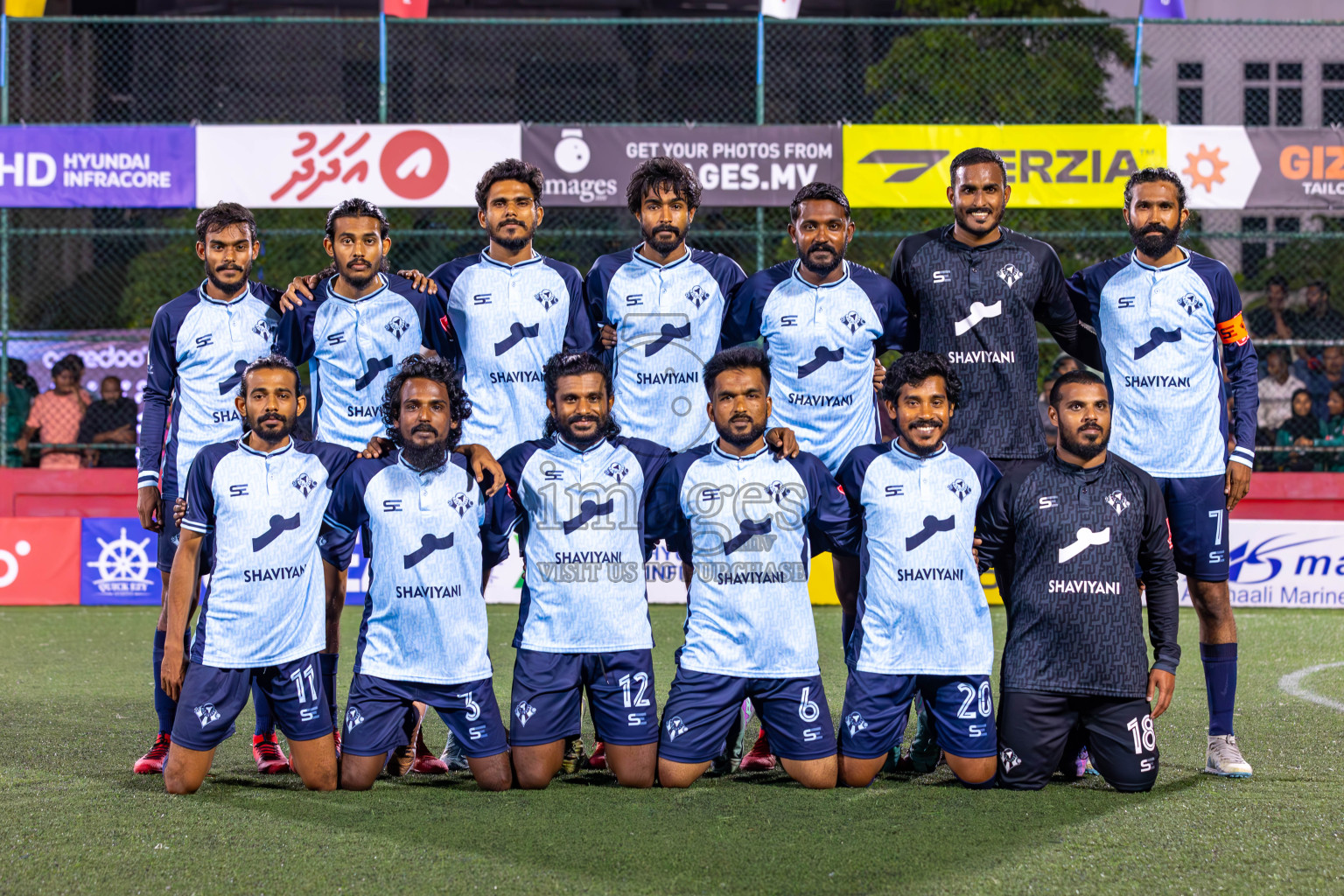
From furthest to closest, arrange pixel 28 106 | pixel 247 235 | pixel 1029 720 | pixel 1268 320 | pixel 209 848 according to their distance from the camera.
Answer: pixel 28 106
pixel 1268 320
pixel 247 235
pixel 1029 720
pixel 209 848

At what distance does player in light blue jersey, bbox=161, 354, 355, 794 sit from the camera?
15.3 feet

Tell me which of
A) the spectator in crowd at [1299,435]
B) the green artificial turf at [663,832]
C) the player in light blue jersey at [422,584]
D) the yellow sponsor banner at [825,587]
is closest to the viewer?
the green artificial turf at [663,832]

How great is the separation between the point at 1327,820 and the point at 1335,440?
848 centimetres

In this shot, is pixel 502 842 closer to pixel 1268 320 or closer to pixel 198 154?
pixel 198 154

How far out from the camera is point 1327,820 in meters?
4.20

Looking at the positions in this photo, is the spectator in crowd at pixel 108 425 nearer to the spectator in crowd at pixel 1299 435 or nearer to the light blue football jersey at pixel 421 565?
the light blue football jersey at pixel 421 565

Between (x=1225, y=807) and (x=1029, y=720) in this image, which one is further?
(x=1029, y=720)

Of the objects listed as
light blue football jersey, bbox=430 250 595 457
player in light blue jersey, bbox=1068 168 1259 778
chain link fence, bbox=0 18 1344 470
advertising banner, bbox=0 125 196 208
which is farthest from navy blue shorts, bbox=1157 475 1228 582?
chain link fence, bbox=0 18 1344 470

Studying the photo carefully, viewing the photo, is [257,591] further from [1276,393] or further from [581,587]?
[1276,393]

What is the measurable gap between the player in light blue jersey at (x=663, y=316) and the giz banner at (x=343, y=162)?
5.53m

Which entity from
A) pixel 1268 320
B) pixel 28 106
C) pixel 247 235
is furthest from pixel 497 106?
pixel 247 235

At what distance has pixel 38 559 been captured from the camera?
10.5 meters

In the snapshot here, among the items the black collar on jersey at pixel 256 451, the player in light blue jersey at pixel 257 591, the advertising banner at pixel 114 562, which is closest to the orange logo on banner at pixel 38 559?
the advertising banner at pixel 114 562

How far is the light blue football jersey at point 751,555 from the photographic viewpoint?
15.7ft
